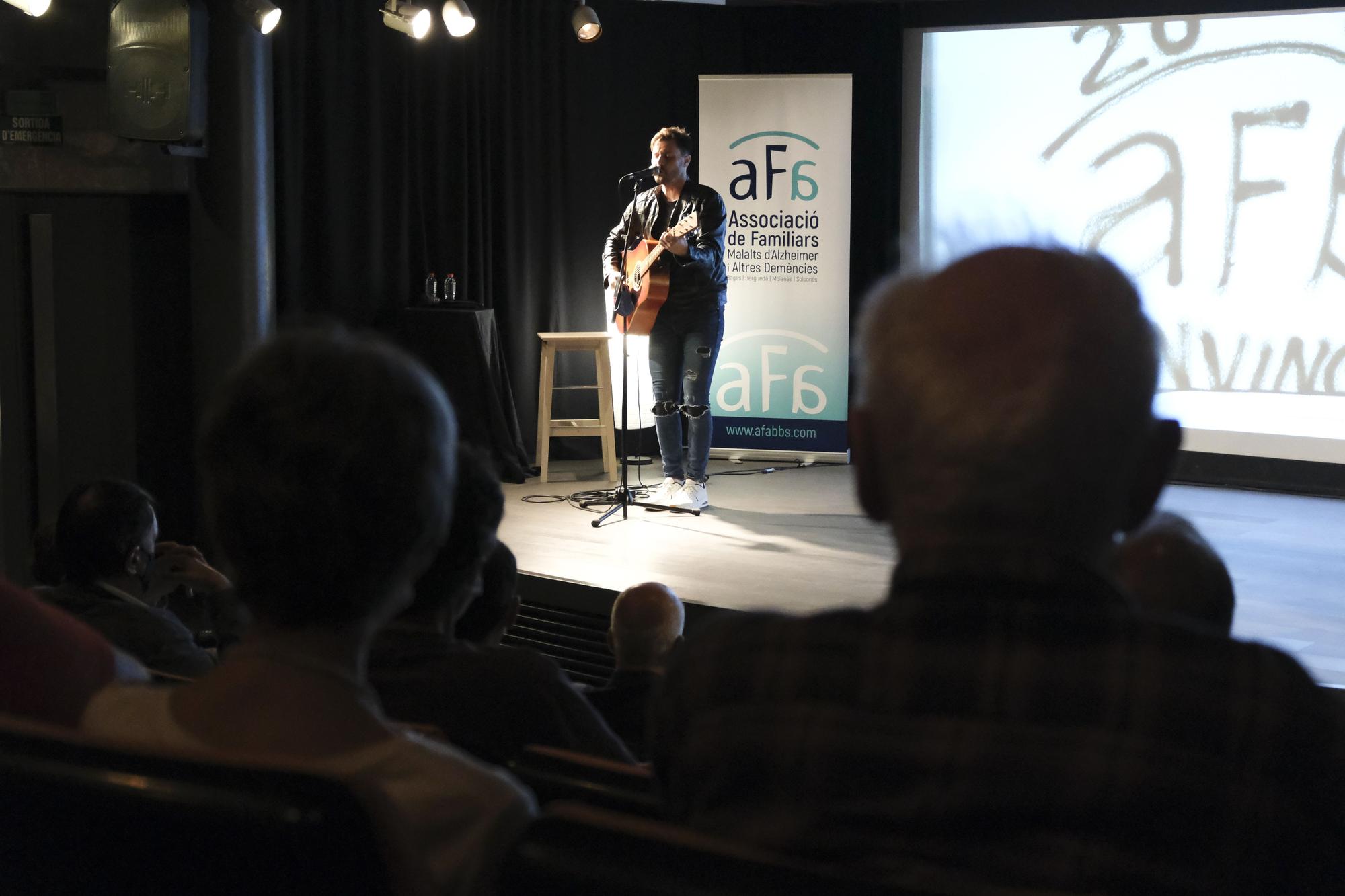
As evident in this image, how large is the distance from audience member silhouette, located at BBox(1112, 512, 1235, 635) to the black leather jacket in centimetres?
369

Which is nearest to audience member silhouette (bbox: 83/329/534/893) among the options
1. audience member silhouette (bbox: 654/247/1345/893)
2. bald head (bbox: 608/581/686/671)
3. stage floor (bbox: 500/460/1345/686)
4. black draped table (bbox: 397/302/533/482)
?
audience member silhouette (bbox: 654/247/1345/893)

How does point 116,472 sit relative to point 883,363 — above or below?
below

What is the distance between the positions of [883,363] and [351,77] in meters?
5.53

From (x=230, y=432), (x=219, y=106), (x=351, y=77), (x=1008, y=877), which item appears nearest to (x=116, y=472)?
(x=219, y=106)

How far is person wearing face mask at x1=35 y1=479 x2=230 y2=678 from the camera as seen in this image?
6.98ft

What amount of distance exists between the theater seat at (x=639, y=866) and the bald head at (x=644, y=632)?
1.22 m

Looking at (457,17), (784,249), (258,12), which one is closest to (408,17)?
(457,17)

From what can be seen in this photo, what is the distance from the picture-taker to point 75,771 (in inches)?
30.5

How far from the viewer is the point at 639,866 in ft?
2.22

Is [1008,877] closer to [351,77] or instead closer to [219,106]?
[219,106]

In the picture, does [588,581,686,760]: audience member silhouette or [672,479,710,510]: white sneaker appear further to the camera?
[672,479,710,510]: white sneaker

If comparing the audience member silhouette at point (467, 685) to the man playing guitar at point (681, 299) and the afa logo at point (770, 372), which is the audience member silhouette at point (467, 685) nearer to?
the man playing guitar at point (681, 299)

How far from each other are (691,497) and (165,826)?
15.1ft

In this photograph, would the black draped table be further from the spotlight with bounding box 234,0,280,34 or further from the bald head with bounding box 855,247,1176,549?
the bald head with bounding box 855,247,1176,549
